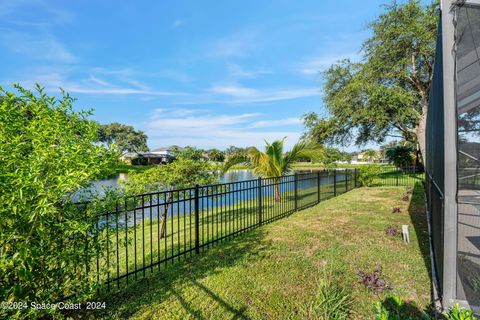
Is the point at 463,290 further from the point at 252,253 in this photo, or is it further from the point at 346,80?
the point at 346,80

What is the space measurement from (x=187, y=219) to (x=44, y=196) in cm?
817

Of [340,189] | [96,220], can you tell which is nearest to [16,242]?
[96,220]

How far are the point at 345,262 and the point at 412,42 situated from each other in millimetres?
17446

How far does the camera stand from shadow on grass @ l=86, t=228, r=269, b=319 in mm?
2949

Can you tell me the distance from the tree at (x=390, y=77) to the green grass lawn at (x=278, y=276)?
1219 centimetres

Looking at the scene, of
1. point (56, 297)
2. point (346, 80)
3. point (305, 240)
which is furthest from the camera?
point (346, 80)

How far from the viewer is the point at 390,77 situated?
686 inches

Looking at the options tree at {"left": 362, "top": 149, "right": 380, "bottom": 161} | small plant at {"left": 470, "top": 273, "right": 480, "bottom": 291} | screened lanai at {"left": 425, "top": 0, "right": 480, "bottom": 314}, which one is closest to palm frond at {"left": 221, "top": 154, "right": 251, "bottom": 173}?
screened lanai at {"left": 425, "top": 0, "right": 480, "bottom": 314}

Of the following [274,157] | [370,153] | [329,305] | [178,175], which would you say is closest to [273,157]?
[274,157]

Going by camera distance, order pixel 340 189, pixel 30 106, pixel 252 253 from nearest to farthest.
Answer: pixel 30 106 → pixel 252 253 → pixel 340 189

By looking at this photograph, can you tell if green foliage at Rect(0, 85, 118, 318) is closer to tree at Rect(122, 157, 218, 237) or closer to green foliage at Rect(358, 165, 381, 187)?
tree at Rect(122, 157, 218, 237)

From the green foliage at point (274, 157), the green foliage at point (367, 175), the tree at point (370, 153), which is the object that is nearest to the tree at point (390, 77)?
the green foliage at point (367, 175)

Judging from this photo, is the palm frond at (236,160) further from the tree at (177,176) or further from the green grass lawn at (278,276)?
the green grass lawn at (278,276)

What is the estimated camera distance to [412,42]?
1605 cm
